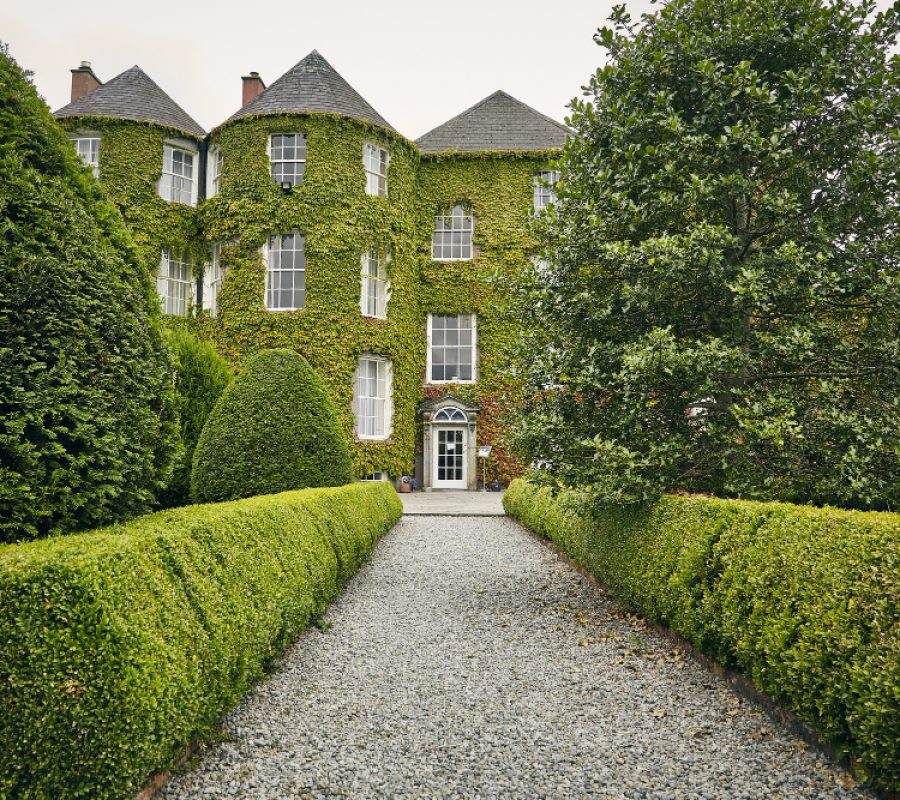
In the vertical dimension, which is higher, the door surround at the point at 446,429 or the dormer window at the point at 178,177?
the dormer window at the point at 178,177

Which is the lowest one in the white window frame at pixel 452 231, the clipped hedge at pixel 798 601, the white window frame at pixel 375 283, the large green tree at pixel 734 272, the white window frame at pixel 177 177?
the clipped hedge at pixel 798 601

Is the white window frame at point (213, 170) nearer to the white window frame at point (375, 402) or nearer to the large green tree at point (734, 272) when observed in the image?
the white window frame at point (375, 402)

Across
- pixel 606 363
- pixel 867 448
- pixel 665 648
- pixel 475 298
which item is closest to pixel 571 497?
pixel 606 363

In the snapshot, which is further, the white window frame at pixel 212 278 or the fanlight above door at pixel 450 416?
the fanlight above door at pixel 450 416

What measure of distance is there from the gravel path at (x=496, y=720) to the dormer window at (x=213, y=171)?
18500mm

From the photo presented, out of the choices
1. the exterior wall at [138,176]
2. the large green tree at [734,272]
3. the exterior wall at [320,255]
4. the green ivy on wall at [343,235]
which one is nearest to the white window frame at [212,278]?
the green ivy on wall at [343,235]

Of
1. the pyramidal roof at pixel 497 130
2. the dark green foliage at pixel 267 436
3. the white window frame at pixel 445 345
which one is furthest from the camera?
the pyramidal roof at pixel 497 130

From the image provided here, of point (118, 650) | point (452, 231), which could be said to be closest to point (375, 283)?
point (452, 231)

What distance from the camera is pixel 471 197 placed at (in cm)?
2341

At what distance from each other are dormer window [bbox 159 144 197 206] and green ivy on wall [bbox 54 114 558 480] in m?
0.30

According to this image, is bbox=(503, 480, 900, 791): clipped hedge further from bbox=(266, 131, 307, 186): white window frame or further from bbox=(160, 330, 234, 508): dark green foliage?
bbox=(266, 131, 307, 186): white window frame

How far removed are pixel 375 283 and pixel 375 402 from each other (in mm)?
3548

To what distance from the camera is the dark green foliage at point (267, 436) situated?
928 cm

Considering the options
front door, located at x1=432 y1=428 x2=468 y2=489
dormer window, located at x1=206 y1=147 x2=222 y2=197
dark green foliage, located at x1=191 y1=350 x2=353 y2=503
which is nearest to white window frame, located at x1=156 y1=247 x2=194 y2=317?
dormer window, located at x1=206 y1=147 x2=222 y2=197
